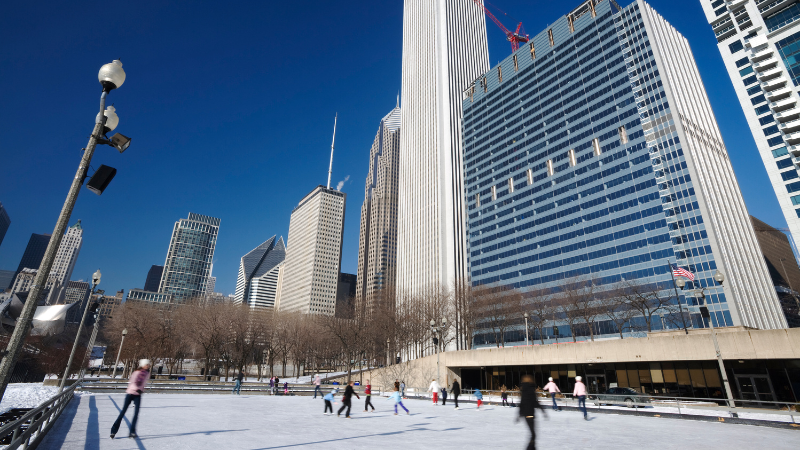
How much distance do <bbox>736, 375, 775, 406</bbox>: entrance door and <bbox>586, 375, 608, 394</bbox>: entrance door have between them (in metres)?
11.2

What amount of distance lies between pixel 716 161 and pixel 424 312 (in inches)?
3460

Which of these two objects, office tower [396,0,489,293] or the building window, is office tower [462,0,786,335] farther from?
the building window

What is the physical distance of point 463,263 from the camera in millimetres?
138000

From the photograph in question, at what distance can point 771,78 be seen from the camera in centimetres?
9100

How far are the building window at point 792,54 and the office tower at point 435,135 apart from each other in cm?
9083

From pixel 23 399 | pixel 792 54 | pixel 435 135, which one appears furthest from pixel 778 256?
pixel 23 399

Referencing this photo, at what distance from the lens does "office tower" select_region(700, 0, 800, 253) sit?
85.2m

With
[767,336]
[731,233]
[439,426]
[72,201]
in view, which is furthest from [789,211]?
[72,201]

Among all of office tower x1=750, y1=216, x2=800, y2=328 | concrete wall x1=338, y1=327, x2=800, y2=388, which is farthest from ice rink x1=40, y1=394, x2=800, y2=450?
office tower x1=750, y1=216, x2=800, y2=328

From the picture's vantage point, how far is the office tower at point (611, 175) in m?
84.6

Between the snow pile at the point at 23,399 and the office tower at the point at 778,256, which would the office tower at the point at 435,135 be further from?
the office tower at the point at 778,256

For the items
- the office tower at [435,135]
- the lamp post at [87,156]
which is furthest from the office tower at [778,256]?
the lamp post at [87,156]

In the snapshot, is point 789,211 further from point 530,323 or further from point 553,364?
point 553,364

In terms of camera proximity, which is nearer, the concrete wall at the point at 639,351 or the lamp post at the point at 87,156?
the lamp post at the point at 87,156
